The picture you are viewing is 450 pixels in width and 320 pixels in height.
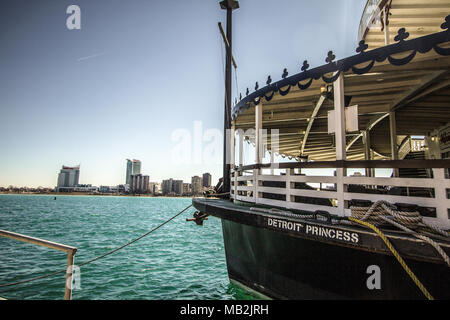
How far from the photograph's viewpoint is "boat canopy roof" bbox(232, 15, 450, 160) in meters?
3.41

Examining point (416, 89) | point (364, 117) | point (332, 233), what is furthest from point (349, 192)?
point (364, 117)

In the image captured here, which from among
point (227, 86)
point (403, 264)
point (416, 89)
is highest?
point (227, 86)

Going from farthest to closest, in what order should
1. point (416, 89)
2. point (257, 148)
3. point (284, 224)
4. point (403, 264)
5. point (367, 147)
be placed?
point (367, 147), point (416, 89), point (257, 148), point (284, 224), point (403, 264)

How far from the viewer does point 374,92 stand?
589 cm

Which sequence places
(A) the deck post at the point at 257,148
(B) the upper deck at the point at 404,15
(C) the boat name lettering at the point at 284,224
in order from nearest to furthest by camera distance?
(C) the boat name lettering at the point at 284,224 < (A) the deck post at the point at 257,148 < (B) the upper deck at the point at 404,15

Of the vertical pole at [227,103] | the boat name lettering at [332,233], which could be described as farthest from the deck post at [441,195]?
the vertical pole at [227,103]

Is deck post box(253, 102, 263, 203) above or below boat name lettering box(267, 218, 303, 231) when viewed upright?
above

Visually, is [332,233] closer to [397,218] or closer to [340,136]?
[397,218]

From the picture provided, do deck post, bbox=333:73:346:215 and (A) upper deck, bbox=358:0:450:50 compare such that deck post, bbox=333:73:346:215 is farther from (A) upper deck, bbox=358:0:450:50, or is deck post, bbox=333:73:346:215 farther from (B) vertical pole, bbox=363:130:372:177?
(B) vertical pole, bbox=363:130:372:177

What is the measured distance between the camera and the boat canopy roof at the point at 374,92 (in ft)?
11.2

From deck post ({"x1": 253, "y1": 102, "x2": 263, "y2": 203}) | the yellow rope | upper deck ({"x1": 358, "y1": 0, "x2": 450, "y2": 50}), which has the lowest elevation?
the yellow rope

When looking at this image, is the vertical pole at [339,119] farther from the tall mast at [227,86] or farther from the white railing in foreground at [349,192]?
the tall mast at [227,86]

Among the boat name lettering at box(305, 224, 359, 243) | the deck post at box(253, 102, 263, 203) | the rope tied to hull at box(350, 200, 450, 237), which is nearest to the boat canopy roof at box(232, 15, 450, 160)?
the deck post at box(253, 102, 263, 203)
